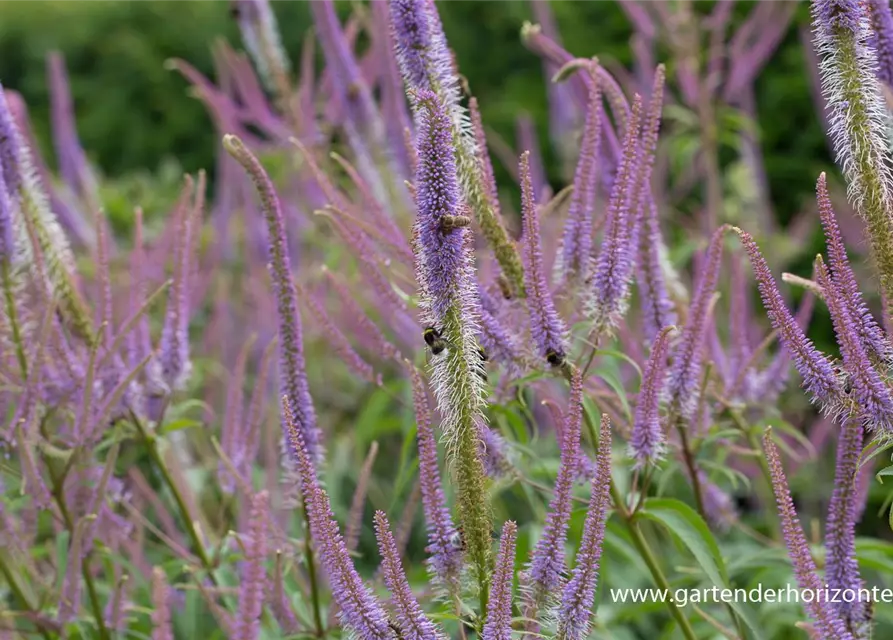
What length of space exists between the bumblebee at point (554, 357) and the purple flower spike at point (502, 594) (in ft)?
1.73

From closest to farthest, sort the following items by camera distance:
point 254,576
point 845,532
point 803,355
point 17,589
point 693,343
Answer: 1. point 254,576
2. point 803,355
3. point 845,532
4. point 693,343
5. point 17,589

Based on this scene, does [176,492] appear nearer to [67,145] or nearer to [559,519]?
[559,519]

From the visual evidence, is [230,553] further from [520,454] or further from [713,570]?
[713,570]

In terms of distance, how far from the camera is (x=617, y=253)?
76.7 inches

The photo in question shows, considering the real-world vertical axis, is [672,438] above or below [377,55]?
below

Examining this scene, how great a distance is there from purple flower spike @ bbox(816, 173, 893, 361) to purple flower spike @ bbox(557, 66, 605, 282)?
0.55 m

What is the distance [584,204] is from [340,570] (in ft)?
3.13

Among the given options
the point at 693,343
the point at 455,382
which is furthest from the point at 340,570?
the point at 693,343

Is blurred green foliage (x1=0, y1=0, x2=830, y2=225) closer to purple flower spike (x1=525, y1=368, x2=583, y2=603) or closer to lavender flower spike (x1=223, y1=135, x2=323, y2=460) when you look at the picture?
lavender flower spike (x1=223, y1=135, x2=323, y2=460)

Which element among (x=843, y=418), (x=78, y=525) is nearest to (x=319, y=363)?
(x=78, y=525)

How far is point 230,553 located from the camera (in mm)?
2639

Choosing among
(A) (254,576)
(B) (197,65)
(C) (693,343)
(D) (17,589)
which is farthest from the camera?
(B) (197,65)

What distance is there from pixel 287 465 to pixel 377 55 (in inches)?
61.6

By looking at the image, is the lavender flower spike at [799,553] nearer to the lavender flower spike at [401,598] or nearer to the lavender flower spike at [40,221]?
the lavender flower spike at [401,598]
